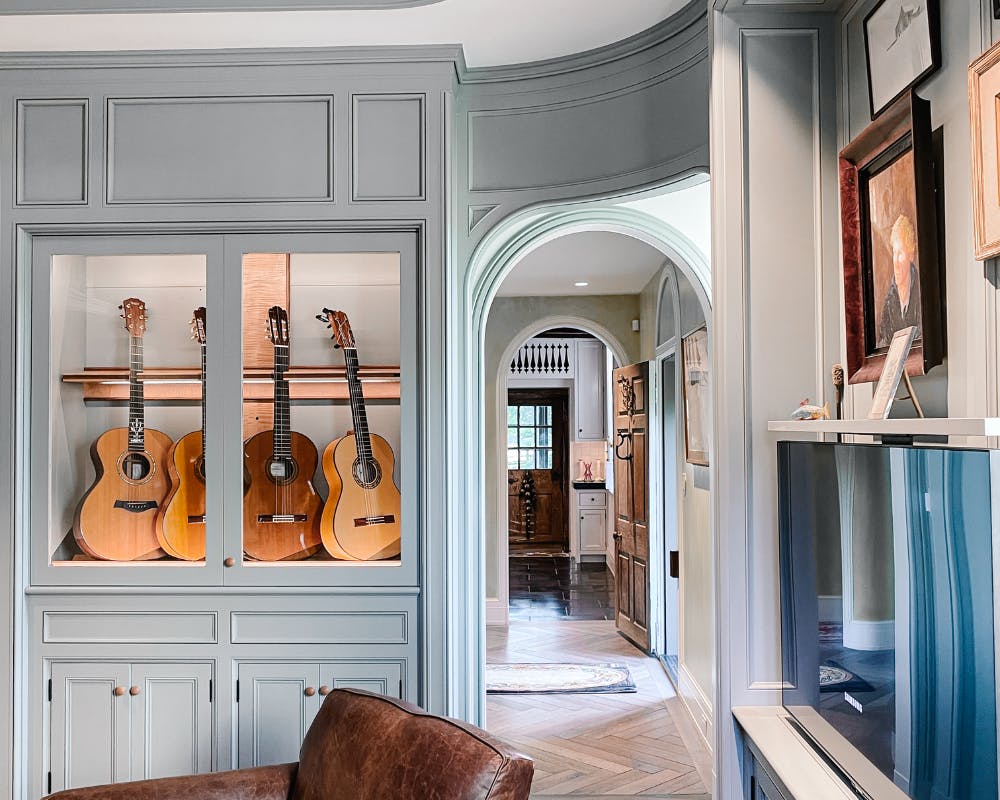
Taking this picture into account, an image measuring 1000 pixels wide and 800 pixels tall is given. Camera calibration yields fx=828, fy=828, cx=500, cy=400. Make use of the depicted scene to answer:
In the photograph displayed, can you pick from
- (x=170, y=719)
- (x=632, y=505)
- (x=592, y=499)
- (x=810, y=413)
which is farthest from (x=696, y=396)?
(x=592, y=499)

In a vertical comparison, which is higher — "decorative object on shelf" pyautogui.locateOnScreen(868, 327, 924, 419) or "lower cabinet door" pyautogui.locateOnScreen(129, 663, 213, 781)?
"decorative object on shelf" pyautogui.locateOnScreen(868, 327, 924, 419)

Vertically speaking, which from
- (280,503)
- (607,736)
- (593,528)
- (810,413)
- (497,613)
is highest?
(810,413)

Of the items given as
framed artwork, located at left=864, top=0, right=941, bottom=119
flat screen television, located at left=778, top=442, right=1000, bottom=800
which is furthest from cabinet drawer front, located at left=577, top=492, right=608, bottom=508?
framed artwork, located at left=864, top=0, right=941, bottom=119

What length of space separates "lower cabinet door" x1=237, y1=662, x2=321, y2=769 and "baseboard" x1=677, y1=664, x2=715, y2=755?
2083 mm

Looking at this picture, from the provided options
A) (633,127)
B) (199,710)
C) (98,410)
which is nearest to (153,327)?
(98,410)

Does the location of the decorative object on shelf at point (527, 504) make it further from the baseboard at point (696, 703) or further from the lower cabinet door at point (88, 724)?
the lower cabinet door at point (88, 724)

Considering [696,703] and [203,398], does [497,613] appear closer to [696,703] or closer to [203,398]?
[696,703]

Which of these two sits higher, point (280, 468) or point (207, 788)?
point (280, 468)

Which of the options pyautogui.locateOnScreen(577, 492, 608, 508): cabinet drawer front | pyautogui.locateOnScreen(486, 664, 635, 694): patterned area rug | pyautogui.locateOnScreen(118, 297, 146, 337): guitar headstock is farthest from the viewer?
pyautogui.locateOnScreen(577, 492, 608, 508): cabinet drawer front

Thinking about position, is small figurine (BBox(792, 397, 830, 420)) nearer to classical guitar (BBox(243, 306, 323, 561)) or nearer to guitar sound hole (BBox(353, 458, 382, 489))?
guitar sound hole (BBox(353, 458, 382, 489))

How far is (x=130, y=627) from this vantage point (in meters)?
2.51

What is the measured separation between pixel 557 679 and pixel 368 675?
2.66 metres

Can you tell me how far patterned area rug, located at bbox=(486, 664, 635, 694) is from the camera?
15.5 ft

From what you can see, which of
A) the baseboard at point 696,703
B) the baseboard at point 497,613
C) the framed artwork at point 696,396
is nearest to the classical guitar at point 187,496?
the framed artwork at point 696,396
